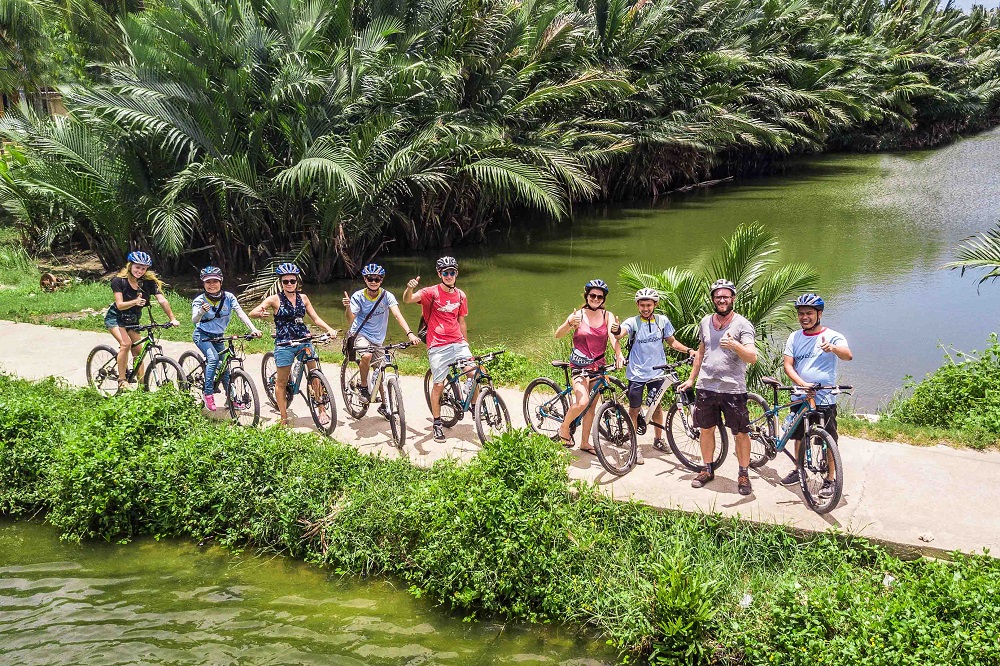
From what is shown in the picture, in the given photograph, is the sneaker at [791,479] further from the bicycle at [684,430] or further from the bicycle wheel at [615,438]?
the bicycle wheel at [615,438]

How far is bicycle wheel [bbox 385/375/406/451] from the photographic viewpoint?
308 inches

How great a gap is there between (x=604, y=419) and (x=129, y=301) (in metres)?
5.36

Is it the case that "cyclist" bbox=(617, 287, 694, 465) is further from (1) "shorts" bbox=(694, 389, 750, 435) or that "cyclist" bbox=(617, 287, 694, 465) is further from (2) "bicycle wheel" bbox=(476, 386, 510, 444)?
(2) "bicycle wheel" bbox=(476, 386, 510, 444)

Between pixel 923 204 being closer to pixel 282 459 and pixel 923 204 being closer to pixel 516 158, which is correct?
pixel 516 158

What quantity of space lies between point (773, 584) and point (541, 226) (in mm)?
21395

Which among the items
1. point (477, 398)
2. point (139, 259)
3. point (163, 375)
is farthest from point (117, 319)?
point (477, 398)

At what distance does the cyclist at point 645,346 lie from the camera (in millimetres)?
7227

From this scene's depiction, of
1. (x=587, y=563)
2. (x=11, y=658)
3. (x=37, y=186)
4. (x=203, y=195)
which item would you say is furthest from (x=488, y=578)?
(x=37, y=186)

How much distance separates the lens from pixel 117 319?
9391 mm

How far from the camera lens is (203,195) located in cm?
1720

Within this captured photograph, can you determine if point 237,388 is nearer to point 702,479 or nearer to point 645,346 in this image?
point 645,346

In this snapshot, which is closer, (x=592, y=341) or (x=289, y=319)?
(x=592, y=341)

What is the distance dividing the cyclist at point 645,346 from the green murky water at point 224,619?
8.20ft

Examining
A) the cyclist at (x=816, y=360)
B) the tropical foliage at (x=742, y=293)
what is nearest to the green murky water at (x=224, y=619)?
the cyclist at (x=816, y=360)
